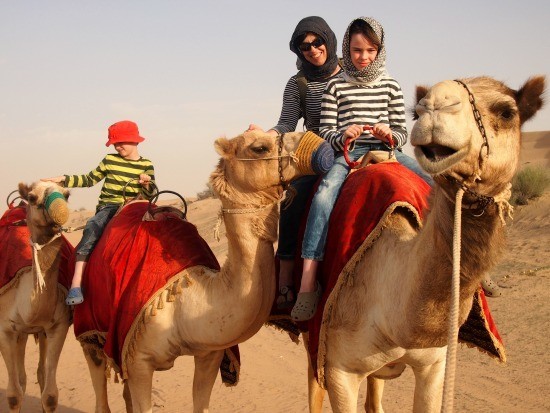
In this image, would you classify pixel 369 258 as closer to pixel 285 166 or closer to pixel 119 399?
pixel 285 166

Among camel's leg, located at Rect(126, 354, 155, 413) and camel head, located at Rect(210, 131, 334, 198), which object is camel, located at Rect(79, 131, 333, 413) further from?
camel's leg, located at Rect(126, 354, 155, 413)

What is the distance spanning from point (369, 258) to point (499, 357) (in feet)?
3.43

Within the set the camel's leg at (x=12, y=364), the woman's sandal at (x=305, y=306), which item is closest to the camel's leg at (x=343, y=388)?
the woman's sandal at (x=305, y=306)

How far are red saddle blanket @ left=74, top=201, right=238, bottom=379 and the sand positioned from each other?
2.23 m

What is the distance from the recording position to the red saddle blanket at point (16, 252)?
643 centimetres

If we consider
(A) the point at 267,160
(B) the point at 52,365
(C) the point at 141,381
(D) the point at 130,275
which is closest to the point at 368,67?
(A) the point at 267,160

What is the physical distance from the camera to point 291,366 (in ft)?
27.6

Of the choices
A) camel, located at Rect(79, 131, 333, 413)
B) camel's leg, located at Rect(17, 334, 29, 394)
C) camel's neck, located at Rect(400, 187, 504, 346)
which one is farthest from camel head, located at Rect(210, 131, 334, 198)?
camel's leg, located at Rect(17, 334, 29, 394)

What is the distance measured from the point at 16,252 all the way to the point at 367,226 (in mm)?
4064

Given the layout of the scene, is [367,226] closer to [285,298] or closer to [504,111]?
[285,298]

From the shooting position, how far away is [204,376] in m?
5.02

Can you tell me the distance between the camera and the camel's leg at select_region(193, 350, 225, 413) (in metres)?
5.00

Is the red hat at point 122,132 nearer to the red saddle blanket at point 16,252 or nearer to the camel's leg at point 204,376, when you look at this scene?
the red saddle blanket at point 16,252

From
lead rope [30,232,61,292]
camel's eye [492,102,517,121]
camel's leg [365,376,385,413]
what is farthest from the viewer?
lead rope [30,232,61,292]
